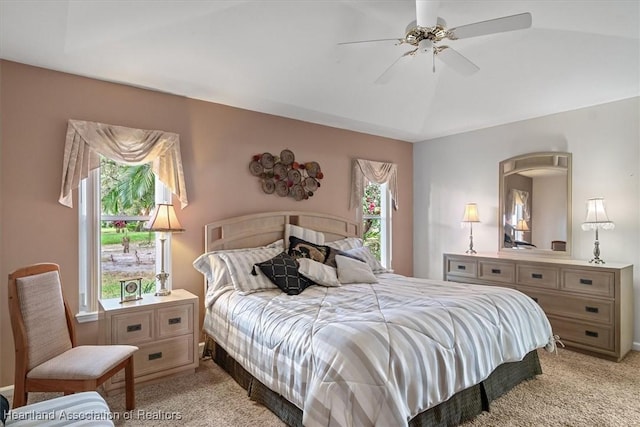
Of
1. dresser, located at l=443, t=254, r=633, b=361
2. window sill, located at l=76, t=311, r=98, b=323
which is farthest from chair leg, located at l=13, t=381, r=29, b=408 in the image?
dresser, located at l=443, t=254, r=633, b=361

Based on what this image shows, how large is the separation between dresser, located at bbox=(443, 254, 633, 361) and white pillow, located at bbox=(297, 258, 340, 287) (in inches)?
83.5

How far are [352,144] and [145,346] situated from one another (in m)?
3.51

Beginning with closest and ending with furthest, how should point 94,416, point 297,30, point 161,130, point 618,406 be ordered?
point 94,416, point 618,406, point 297,30, point 161,130

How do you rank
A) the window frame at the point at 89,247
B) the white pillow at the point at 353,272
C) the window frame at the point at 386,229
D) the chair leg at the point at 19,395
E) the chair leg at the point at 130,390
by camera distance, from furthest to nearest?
the window frame at the point at 386,229 → the white pillow at the point at 353,272 → the window frame at the point at 89,247 → the chair leg at the point at 130,390 → the chair leg at the point at 19,395

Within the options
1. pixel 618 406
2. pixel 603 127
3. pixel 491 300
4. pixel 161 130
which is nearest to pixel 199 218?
pixel 161 130

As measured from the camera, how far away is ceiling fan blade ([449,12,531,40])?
2.13 meters

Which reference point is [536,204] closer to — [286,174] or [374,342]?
[286,174]

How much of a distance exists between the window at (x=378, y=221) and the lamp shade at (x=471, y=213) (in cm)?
112

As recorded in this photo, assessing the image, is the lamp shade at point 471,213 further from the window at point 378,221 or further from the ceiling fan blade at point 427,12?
the ceiling fan blade at point 427,12

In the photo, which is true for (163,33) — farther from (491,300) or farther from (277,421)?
(491,300)

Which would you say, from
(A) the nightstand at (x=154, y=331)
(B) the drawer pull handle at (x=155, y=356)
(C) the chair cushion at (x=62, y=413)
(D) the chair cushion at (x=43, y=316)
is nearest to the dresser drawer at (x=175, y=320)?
(A) the nightstand at (x=154, y=331)

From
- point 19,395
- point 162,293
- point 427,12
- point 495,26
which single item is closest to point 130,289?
point 162,293

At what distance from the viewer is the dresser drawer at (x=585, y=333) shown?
3.35 m

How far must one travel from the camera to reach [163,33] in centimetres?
268
